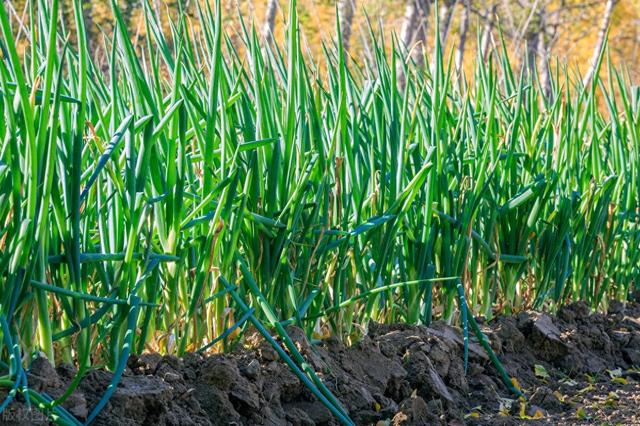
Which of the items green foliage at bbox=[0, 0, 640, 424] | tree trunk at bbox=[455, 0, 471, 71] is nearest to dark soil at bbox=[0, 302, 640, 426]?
green foliage at bbox=[0, 0, 640, 424]

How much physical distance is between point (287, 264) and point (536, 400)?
0.66m

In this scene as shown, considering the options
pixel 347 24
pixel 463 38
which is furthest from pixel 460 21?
pixel 347 24

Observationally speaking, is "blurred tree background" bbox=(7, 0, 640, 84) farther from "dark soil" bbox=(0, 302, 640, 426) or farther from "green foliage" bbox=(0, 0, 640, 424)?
"dark soil" bbox=(0, 302, 640, 426)

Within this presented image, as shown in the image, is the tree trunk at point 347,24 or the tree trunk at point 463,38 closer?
the tree trunk at point 347,24

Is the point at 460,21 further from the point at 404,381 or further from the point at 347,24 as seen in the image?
the point at 404,381

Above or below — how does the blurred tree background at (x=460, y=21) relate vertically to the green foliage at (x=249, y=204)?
below

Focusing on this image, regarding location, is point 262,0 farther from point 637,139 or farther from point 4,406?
point 4,406

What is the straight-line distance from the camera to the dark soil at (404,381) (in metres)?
1.38

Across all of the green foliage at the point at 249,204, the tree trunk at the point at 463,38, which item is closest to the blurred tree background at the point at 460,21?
the tree trunk at the point at 463,38

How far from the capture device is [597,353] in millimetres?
2465

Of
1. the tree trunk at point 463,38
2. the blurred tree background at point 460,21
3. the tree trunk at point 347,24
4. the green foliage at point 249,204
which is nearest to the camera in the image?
the green foliage at point 249,204

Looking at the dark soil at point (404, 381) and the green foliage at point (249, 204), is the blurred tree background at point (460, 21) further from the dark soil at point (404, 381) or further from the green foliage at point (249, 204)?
the dark soil at point (404, 381)

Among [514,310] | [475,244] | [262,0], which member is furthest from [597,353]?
[262,0]

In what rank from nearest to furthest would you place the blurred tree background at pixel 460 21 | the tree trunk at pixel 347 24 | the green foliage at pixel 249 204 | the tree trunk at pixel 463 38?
the green foliage at pixel 249 204 < the tree trunk at pixel 347 24 < the tree trunk at pixel 463 38 < the blurred tree background at pixel 460 21
